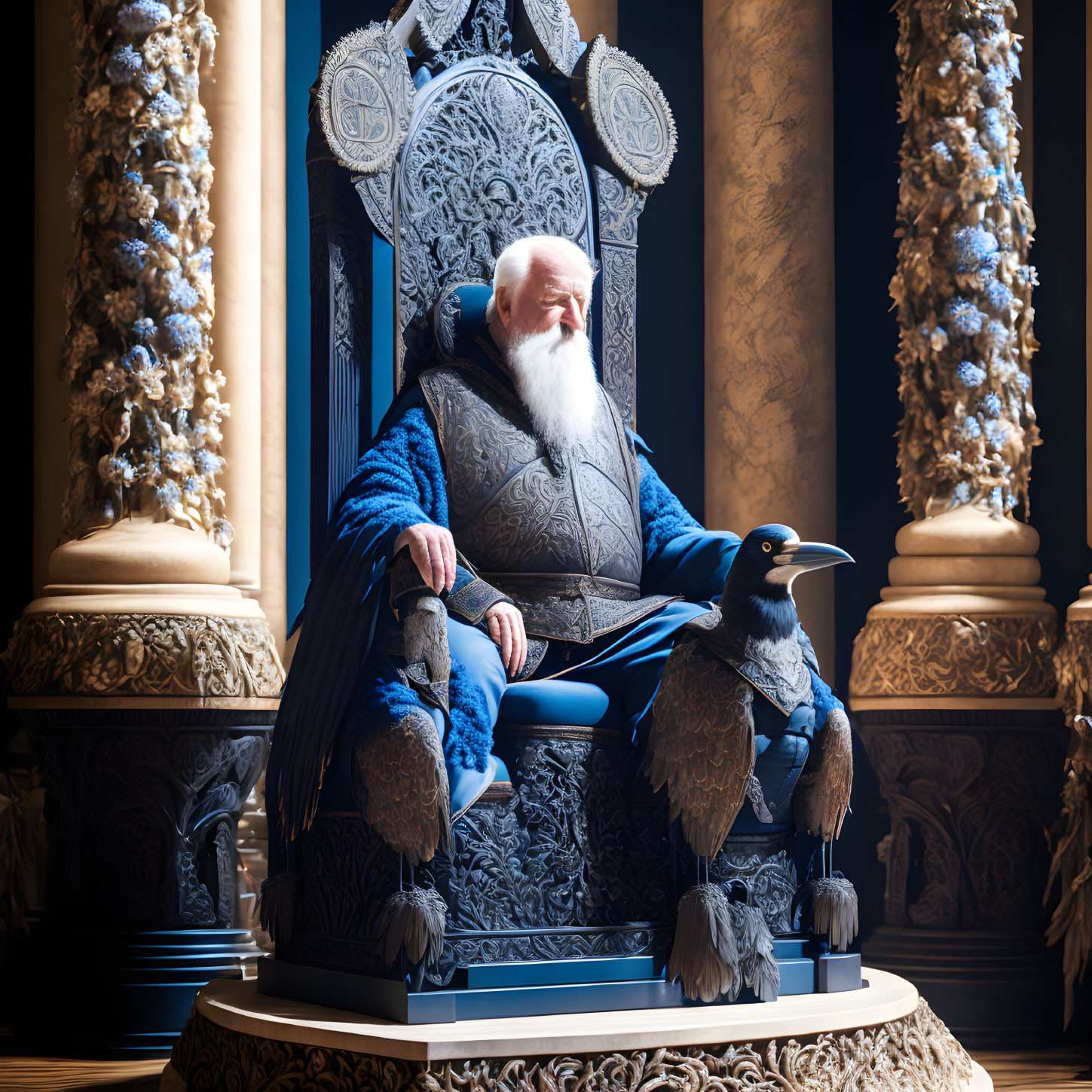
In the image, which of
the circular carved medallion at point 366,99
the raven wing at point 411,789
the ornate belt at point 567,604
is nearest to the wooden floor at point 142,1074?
the raven wing at point 411,789

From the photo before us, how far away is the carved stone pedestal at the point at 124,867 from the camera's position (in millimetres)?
4207

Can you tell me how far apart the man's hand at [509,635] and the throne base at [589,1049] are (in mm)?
706

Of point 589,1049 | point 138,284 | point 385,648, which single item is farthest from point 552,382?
point 589,1049

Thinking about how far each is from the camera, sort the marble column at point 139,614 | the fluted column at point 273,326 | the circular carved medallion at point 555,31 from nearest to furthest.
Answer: the circular carved medallion at point 555,31
the marble column at point 139,614
the fluted column at point 273,326

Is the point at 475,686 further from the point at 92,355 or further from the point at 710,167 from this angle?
the point at 710,167

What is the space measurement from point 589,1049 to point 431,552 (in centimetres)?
95

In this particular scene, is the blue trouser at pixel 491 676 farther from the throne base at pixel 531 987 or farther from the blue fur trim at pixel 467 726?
the throne base at pixel 531 987

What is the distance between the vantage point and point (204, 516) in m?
4.49

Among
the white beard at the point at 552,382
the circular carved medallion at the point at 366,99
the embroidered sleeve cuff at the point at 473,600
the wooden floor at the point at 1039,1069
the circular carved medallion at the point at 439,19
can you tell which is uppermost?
the circular carved medallion at the point at 439,19

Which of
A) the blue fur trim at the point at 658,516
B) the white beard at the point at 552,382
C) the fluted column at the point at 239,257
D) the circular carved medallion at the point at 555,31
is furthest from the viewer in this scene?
the fluted column at the point at 239,257

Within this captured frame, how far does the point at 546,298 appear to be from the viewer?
3.68 m

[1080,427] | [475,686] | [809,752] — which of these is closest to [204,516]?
[475,686]

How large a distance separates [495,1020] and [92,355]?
2.34 metres

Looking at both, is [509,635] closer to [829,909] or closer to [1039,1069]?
[829,909]
